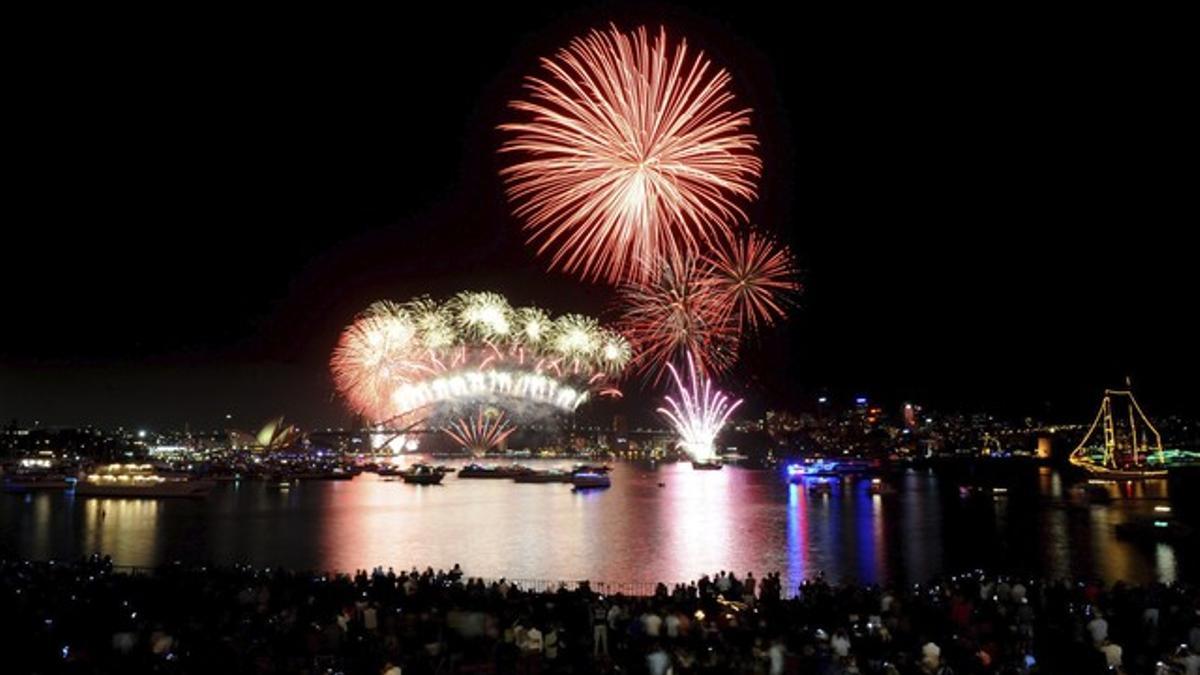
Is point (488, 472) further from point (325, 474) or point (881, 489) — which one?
point (881, 489)

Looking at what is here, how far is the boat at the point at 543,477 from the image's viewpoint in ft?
308

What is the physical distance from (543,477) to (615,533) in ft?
178

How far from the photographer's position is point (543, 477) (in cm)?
9588

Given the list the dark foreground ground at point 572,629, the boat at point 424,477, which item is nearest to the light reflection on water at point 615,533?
the dark foreground ground at point 572,629

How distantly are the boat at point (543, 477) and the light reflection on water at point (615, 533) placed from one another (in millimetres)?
19660

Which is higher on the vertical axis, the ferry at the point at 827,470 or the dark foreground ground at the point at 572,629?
the dark foreground ground at the point at 572,629

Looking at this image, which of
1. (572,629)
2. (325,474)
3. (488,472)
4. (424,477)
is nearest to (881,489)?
(424,477)

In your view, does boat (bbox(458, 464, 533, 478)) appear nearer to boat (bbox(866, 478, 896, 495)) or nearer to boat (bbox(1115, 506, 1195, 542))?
boat (bbox(866, 478, 896, 495))

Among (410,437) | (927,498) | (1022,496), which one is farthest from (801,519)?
(410,437)

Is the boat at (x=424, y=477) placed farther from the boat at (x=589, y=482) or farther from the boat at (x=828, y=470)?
the boat at (x=828, y=470)

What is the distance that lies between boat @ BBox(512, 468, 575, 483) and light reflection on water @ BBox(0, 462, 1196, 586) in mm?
19660

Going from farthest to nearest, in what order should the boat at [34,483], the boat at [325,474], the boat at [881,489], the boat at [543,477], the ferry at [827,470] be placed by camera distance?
the ferry at [827,470] → the boat at [325,474] → the boat at [543,477] → the boat at [34,483] → the boat at [881,489]

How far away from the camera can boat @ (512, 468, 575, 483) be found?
93.9 meters

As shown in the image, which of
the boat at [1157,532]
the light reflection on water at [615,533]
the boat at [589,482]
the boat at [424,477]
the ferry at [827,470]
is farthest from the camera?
the ferry at [827,470]
